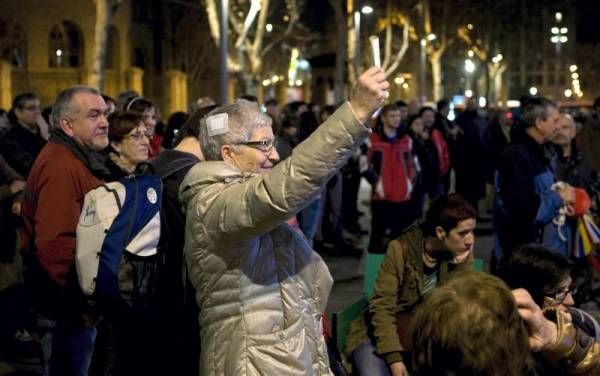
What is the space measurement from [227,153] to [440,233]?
2114mm

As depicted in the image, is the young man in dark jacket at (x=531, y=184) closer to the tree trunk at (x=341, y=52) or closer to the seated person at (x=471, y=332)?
the seated person at (x=471, y=332)

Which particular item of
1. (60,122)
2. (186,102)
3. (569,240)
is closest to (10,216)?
(60,122)

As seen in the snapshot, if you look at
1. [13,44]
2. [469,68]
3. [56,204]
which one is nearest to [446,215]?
[56,204]

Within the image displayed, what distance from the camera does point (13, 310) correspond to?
7832 millimetres

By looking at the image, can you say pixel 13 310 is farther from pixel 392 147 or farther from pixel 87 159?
pixel 392 147

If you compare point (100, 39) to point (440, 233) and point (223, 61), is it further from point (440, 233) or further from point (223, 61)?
point (440, 233)

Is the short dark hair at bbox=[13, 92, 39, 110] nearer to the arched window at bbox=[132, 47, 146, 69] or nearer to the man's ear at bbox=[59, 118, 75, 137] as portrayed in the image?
the man's ear at bbox=[59, 118, 75, 137]

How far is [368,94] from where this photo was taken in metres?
3.20

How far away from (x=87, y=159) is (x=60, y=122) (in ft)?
0.94

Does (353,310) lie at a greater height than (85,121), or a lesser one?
lesser

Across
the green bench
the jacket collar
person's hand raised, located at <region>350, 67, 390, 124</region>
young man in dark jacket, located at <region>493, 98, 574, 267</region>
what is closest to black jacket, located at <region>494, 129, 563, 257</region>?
young man in dark jacket, located at <region>493, 98, 574, 267</region>

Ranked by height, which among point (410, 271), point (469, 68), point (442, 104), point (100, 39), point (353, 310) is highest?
point (469, 68)

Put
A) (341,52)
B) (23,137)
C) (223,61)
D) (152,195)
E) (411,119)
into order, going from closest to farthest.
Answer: (152,195), (23,137), (411,119), (223,61), (341,52)

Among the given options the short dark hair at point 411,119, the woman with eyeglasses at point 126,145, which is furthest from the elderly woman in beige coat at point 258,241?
the short dark hair at point 411,119
